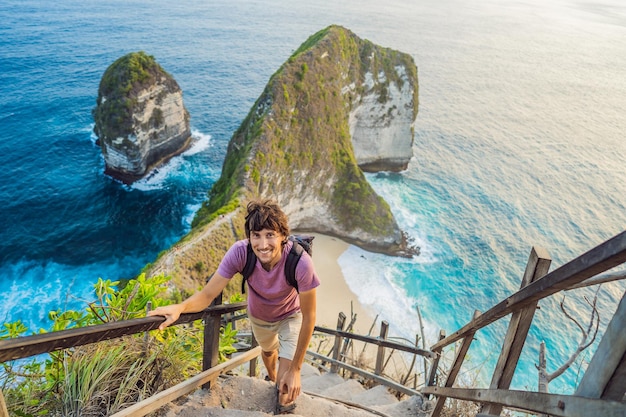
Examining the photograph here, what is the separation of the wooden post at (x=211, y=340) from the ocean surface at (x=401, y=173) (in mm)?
1188

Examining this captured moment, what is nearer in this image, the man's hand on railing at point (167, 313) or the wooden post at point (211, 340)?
the man's hand on railing at point (167, 313)

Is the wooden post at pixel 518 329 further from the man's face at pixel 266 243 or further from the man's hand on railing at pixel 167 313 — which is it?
the man's hand on railing at pixel 167 313

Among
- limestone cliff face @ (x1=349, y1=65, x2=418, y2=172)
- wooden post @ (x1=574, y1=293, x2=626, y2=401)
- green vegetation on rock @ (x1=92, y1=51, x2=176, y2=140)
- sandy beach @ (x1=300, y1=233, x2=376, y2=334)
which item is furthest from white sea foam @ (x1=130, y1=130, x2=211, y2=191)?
wooden post @ (x1=574, y1=293, x2=626, y2=401)

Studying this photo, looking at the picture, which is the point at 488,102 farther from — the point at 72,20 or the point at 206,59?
the point at 72,20

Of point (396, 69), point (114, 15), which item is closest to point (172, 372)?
point (396, 69)

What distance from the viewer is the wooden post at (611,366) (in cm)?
154

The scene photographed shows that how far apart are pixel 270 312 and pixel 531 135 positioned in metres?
56.0

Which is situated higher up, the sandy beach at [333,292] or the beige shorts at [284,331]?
the beige shorts at [284,331]

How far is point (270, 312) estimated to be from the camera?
3883 mm

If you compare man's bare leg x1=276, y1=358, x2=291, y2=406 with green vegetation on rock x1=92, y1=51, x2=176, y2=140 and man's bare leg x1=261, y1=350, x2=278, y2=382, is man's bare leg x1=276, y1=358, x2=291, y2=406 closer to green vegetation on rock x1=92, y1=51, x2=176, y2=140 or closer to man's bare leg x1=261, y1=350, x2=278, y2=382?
man's bare leg x1=261, y1=350, x2=278, y2=382

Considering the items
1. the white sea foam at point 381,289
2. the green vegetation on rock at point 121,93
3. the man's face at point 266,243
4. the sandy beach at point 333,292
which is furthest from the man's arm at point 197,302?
the green vegetation on rock at point 121,93

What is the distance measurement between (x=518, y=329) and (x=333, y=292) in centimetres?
2238

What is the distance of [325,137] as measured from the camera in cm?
2828

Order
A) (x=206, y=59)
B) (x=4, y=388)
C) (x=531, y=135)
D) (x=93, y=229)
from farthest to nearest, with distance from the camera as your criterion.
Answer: (x=206, y=59) < (x=531, y=135) < (x=93, y=229) < (x=4, y=388)
